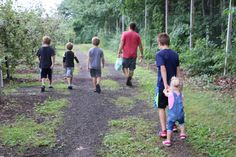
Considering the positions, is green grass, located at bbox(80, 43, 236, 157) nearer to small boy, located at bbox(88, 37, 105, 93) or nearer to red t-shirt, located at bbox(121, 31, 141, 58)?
red t-shirt, located at bbox(121, 31, 141, 58)

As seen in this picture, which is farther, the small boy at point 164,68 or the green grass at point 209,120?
the small boy at point 164,68

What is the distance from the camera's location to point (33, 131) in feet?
25.7

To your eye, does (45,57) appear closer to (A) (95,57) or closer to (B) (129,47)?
(A) (95,57)

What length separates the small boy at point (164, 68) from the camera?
7.03m

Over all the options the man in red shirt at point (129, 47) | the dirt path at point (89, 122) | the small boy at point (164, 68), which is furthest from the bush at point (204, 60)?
the small boy at point (164, 68)

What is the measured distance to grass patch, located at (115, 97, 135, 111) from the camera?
395 inches

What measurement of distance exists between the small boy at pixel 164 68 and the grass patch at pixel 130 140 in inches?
16.8

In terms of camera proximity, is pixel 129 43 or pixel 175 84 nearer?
pixel 175 84

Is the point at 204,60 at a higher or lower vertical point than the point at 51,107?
higher

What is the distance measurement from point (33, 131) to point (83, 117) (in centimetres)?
147

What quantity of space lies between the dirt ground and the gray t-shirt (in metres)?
0.83

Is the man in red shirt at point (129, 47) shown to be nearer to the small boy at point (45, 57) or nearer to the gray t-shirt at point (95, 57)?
the gray t-shirt at point (95, 57)

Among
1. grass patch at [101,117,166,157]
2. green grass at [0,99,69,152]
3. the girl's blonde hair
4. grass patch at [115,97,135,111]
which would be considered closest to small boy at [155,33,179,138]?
the girl's blonde hair

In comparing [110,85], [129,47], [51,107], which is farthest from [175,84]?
[110,85]
